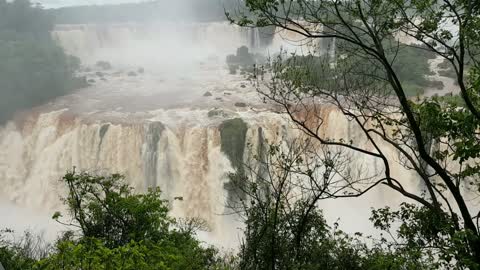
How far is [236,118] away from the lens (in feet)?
60.8

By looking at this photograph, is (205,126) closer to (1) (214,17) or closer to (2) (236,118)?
(2) (236,118)

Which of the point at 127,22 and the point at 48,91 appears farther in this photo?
the point at 127,22

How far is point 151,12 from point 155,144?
26.0 m

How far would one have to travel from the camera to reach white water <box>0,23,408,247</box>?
691 inches

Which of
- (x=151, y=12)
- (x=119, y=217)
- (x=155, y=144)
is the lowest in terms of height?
(x=119, y=217)

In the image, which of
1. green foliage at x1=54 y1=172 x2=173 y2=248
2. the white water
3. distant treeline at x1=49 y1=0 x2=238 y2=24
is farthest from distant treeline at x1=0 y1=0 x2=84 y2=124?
green foliage at x1=54 y1=172 x2=173 y2=248

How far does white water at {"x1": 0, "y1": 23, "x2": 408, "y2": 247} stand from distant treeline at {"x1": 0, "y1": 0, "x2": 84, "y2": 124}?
3.95ft

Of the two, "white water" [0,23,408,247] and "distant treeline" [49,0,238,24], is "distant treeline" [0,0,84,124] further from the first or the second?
"distant treeline" [49,0,238,24]

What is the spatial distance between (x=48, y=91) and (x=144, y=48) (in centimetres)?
1244

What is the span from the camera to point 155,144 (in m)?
18.4

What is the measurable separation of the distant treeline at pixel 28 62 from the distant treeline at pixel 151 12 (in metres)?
5.64

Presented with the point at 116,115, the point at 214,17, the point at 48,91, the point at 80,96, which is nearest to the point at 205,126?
the point at 116,115

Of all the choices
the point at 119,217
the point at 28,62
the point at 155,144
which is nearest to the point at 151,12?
the point at 28,62

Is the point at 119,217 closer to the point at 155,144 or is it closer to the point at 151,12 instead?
the point at 155,144
